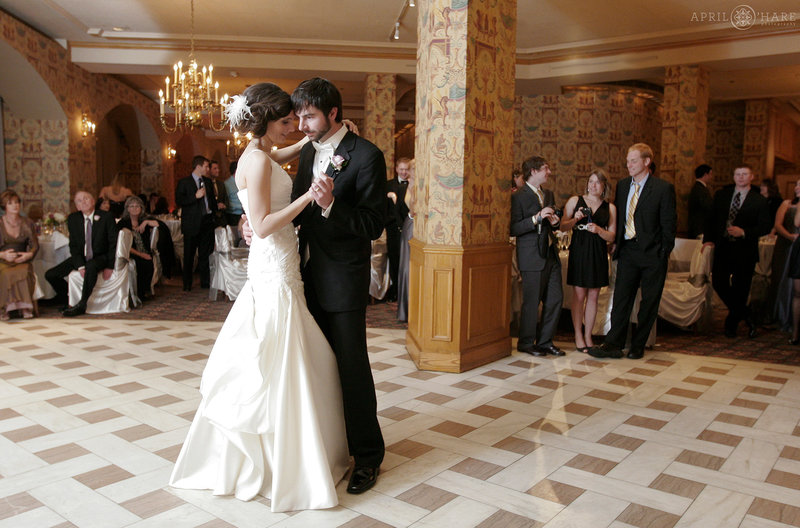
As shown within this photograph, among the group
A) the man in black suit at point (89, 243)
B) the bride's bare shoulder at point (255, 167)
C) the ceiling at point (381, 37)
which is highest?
the ceiling at point (381, 37)

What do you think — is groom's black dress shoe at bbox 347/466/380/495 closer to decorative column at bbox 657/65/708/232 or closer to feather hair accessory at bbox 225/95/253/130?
feather hair accessory at bbox 225/95/253/130

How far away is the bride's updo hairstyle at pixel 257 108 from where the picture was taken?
7.83ft

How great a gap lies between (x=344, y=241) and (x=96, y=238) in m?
5.17

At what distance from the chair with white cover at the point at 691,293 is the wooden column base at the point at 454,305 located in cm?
219

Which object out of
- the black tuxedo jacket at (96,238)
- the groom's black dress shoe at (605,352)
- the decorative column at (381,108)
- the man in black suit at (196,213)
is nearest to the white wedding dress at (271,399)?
the groom's black dress shoe at (605,352)

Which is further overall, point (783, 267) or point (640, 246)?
point (783, 267)

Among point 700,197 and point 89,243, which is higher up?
point 700,197

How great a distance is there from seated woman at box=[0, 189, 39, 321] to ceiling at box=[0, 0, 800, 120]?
3.42m

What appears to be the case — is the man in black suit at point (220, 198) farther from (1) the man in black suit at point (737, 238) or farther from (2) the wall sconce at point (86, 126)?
(1) the man in black suit at point (737, 238)

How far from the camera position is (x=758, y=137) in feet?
43.7

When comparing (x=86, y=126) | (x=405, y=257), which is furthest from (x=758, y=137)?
(x=86, y=126)

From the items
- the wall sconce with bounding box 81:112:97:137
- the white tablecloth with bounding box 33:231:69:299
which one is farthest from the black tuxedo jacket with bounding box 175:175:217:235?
the wall sconce with bounding box 81:112:97:137

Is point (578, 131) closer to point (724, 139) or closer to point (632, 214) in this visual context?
point (724, 139)

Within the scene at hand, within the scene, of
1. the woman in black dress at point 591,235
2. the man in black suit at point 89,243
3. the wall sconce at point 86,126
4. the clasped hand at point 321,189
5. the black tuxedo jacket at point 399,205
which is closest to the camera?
the clasped hand at point 321,189
